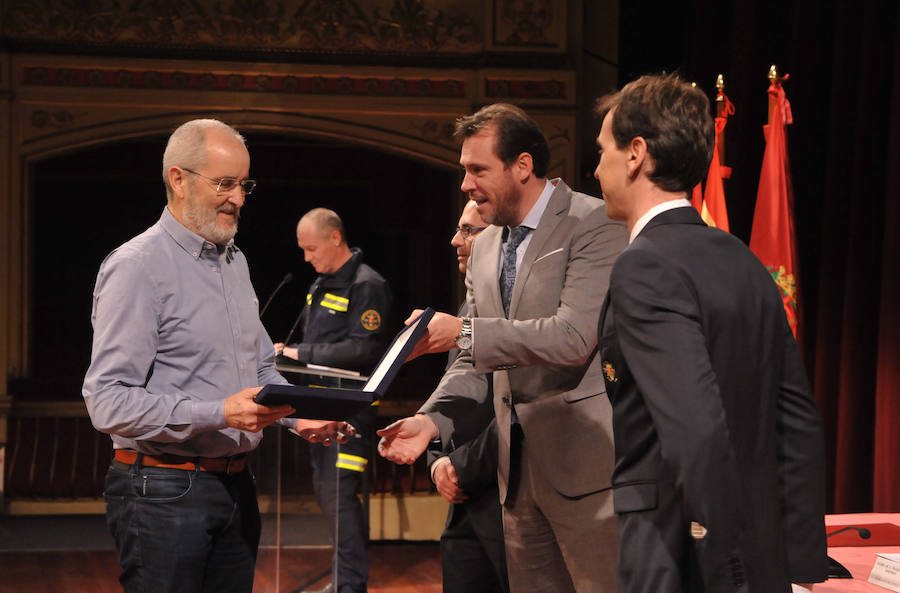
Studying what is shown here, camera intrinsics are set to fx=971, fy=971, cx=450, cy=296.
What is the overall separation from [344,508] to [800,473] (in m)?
2.95

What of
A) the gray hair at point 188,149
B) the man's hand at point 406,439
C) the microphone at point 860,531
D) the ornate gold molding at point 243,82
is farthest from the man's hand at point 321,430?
the ornate gold molding at point 243,82

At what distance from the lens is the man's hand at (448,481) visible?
2.67 metres

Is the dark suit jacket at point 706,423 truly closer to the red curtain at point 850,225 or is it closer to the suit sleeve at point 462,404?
the suit sleeve at point 462,404

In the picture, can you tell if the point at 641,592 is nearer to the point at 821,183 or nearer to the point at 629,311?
the point at 629,311

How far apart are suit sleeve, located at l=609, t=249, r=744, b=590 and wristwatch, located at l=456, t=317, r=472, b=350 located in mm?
809

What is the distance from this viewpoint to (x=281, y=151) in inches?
319

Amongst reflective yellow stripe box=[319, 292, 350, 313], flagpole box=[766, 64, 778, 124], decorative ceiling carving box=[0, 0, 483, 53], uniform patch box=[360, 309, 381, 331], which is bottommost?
uniform patch box=[360, 309, 381, 331]

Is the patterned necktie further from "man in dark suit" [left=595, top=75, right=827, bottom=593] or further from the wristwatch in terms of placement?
"man in dark suit" [left=595, top=75, right=827, bottom=593]

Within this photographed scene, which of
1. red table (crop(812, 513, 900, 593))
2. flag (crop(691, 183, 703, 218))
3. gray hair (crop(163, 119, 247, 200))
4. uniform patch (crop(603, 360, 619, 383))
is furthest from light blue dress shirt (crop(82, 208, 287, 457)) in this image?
flag (crop(691, 183, 703, 218))

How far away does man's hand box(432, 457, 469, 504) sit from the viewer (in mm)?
2674

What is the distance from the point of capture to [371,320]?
15.1 feet

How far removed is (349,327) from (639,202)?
312 cm

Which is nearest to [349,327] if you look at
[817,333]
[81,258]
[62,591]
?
[62,591]

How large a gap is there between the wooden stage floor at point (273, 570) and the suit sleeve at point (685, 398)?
Answer: 2873 millimetres
